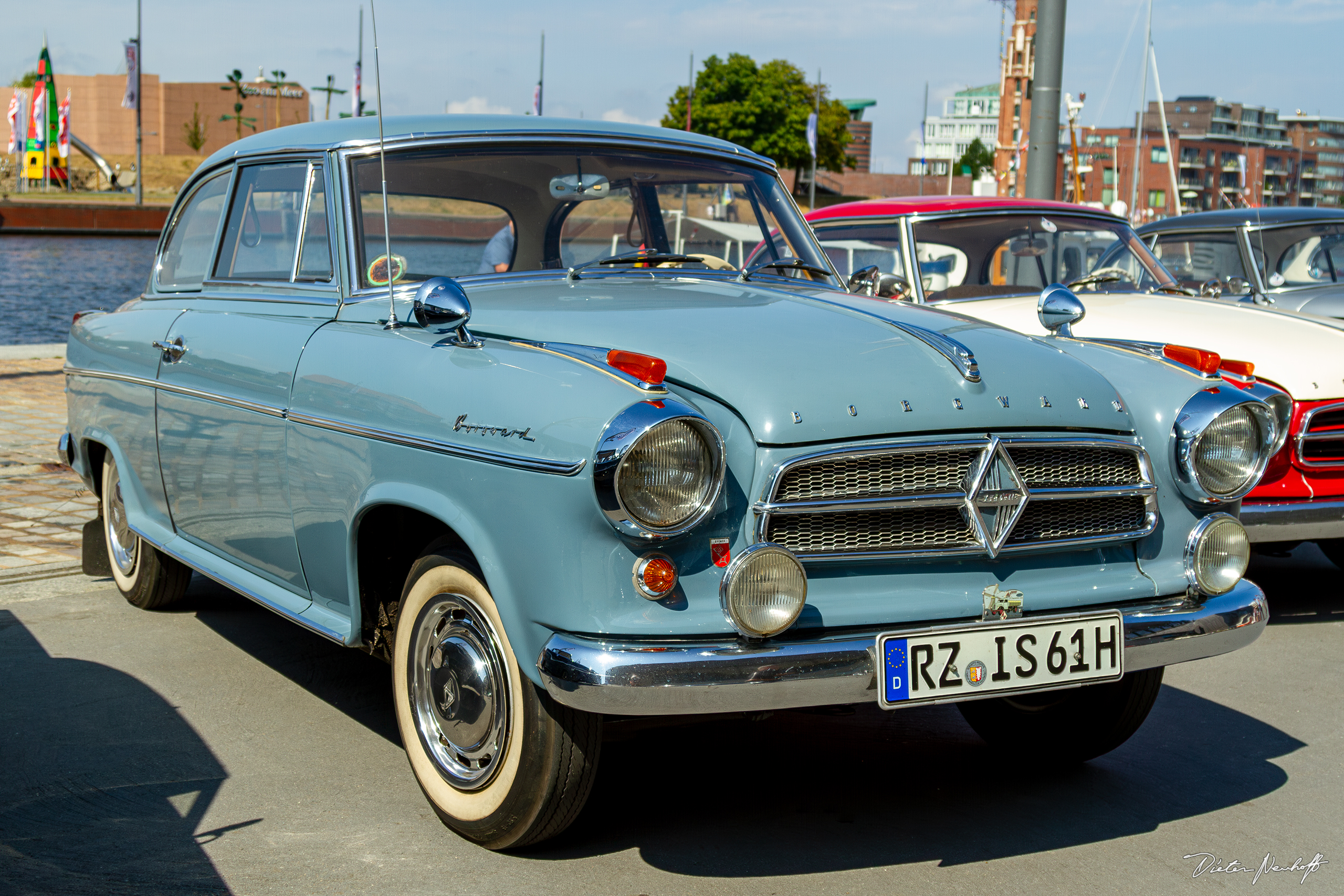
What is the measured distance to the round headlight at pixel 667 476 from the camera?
2.75 m

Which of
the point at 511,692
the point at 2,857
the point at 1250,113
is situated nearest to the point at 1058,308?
the point at 511,692

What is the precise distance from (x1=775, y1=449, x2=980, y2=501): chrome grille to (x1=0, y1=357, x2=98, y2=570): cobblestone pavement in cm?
453

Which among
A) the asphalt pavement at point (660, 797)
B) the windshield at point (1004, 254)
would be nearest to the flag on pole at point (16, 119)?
the windshield at point (1004, 254)

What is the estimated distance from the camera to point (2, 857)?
3154mm

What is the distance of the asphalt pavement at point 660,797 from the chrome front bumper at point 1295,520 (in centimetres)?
71

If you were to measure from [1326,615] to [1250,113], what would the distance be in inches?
8436

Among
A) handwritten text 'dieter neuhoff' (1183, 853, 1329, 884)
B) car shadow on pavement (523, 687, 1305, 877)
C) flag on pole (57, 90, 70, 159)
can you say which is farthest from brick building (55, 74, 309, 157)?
handwritten text 'dieter neuhoff' (1183, 853, 1329, 884)

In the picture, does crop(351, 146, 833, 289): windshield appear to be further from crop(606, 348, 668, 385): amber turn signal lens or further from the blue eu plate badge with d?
the blue eu plate badge with d

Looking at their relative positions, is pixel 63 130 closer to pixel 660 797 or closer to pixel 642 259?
pixel 642 259

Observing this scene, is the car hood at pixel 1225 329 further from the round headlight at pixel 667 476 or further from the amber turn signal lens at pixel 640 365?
the round headlight at pixel 667 476

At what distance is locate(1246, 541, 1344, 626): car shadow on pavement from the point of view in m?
5.93

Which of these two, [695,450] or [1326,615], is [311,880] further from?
[1326,615]

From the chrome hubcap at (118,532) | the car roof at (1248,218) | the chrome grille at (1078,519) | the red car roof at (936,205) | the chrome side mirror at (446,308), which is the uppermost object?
the car roof at (1248,218)

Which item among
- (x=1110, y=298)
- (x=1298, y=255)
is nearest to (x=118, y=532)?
(x=1110, y=298)
